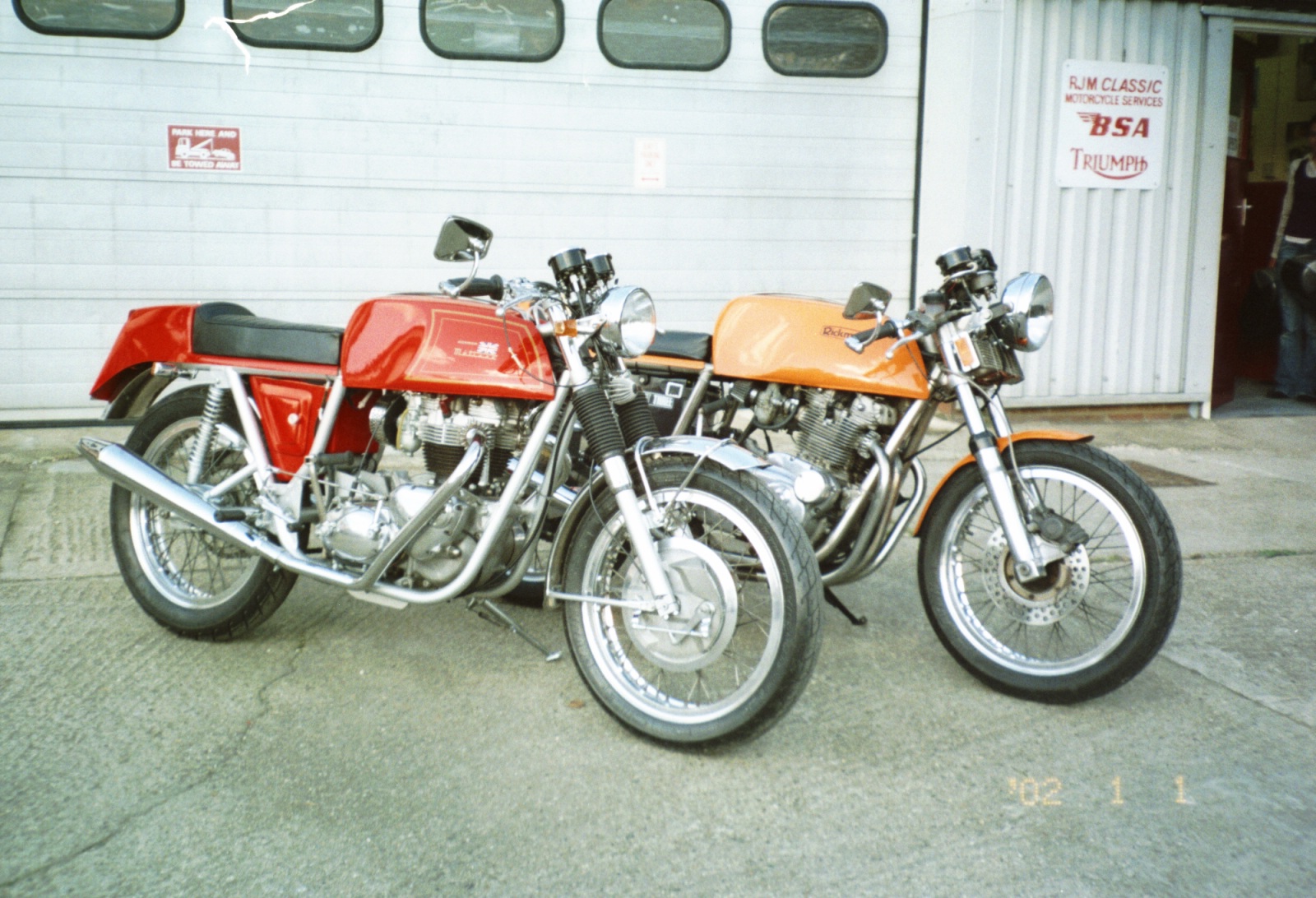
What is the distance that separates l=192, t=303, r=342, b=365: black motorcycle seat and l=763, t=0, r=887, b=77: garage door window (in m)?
4.51

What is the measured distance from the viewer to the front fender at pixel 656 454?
9.86 ft

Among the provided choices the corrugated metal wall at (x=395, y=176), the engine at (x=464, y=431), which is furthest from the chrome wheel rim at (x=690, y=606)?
the corrugated metal wall at (x=395, y=176)

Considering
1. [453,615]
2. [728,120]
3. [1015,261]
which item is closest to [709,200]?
[728,120]

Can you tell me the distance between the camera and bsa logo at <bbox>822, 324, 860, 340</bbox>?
11.9 feet

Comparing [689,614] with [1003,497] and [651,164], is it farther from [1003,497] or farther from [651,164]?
[651,164]

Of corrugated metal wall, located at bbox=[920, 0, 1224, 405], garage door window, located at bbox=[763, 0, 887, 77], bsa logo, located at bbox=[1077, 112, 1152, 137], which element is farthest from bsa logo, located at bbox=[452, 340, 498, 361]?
bsa logo, located at bbox=[1077, 112, 1152, 137]

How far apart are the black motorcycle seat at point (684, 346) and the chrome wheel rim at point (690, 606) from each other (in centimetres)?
69

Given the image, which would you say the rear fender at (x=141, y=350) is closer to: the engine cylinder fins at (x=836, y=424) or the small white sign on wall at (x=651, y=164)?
the engine cylinder fins at (x=836, y=424)

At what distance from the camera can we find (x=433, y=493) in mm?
3348

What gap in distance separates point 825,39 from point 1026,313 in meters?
4.61

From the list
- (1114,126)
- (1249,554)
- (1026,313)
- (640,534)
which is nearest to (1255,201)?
(1114,126)

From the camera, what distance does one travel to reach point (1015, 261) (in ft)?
24.6

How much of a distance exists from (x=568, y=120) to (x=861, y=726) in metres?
4.81

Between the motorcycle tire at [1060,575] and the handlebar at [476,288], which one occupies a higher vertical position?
the handlebar at [476,288]
